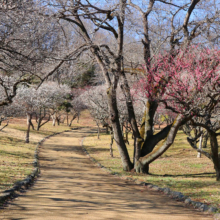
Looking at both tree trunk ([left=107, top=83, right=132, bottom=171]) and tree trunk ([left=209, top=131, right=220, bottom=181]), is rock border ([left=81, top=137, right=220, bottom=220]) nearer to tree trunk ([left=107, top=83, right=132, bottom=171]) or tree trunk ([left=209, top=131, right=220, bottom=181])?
tree trunk ([left=107, top=83, right=132, bottom=171])

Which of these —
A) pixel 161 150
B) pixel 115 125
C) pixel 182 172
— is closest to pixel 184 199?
pixel 161 150

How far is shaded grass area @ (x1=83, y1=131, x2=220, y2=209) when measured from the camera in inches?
310

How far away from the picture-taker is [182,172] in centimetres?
1442

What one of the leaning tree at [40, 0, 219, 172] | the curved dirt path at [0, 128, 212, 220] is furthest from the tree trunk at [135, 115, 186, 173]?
the curved dirt path at [0, 128, 212, 220]

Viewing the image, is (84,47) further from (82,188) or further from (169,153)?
(169,153)

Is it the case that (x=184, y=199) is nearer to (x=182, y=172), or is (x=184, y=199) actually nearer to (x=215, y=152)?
(x=215, y=152)

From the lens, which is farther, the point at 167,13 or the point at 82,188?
the point at 167,13

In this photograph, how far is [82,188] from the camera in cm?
834

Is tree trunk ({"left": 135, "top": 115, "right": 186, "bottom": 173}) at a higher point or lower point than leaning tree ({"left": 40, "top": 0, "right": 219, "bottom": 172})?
lower

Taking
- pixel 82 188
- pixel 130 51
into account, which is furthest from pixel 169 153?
pixel 82 188

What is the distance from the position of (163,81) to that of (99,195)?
217 inches

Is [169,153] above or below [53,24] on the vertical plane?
below

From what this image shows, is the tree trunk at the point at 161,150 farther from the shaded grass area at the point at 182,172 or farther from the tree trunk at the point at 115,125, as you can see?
the tree trunk at the point at 115,125

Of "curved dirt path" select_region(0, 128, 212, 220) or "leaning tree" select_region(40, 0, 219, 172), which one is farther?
"leaning tree" select_region(40, 0, 219, 172)
